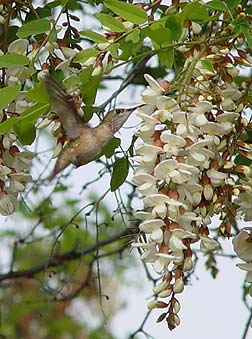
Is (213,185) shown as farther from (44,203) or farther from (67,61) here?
(44,203)

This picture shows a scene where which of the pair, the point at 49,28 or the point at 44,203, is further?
the point at 44,203

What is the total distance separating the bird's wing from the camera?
1080 mm

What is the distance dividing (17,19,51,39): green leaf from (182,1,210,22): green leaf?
7.5 inches

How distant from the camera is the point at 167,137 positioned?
98cm

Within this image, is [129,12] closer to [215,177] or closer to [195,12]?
[195,12]

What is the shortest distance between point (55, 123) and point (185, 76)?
0.19 metres

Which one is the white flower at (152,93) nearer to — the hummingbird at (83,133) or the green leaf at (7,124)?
the hummingbird at (83,133)

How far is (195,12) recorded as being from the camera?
114cm

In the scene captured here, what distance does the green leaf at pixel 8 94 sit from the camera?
1.13 meters

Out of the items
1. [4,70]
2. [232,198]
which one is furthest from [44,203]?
[232,198]

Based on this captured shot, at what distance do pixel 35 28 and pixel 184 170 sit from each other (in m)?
0.35

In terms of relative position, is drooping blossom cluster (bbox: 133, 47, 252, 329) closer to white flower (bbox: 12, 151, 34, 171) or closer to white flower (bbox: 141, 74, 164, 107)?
white flower (bbox: 141, 74, 164, 107)

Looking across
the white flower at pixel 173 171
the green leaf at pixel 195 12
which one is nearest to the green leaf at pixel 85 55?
the green leaf at pixel 195 12

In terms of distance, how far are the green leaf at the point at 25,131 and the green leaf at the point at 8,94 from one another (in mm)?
31
